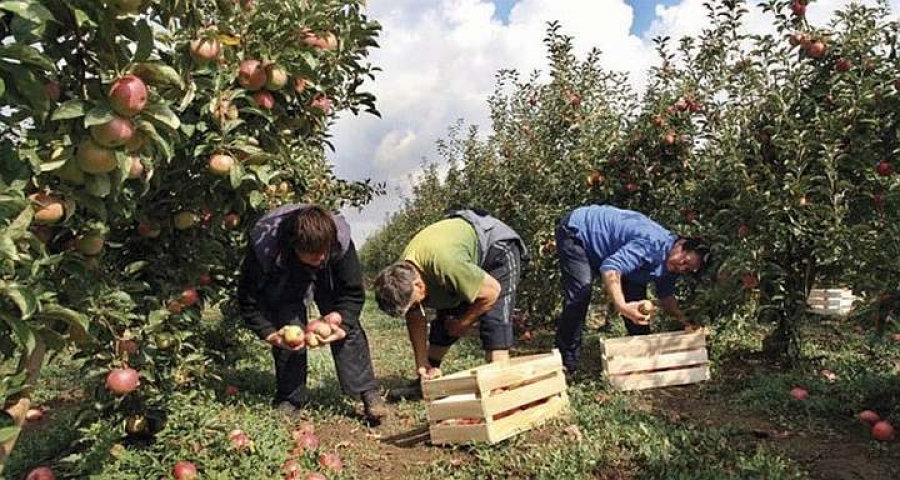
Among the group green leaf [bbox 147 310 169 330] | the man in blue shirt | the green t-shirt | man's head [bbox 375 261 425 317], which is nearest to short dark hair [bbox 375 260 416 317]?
man's head [bbox 375 261 425 317]

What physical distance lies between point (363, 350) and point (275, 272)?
2.37 feet

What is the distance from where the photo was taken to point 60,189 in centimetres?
192

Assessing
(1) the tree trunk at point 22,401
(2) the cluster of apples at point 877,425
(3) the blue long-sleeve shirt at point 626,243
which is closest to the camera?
(1) the tree trunk at point 22,401

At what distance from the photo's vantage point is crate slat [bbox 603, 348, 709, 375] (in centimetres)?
475

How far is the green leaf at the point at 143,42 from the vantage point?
1.81 m

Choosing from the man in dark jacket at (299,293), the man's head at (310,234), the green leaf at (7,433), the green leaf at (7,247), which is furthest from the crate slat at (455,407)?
the green leaf at (7,247)

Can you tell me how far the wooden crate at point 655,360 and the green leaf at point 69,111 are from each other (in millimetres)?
3641

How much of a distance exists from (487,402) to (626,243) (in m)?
1.87

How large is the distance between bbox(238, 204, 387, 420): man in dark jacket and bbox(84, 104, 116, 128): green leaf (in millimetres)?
2077

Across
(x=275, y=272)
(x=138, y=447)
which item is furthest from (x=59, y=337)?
(x=275, y=272)

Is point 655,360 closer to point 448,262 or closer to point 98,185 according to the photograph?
point 448,262

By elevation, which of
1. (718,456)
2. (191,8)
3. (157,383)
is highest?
(191,8)

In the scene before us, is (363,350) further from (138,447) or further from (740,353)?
(740,353)

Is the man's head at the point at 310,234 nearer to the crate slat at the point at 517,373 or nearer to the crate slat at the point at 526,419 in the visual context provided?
the crate slat at the point at 517,373
